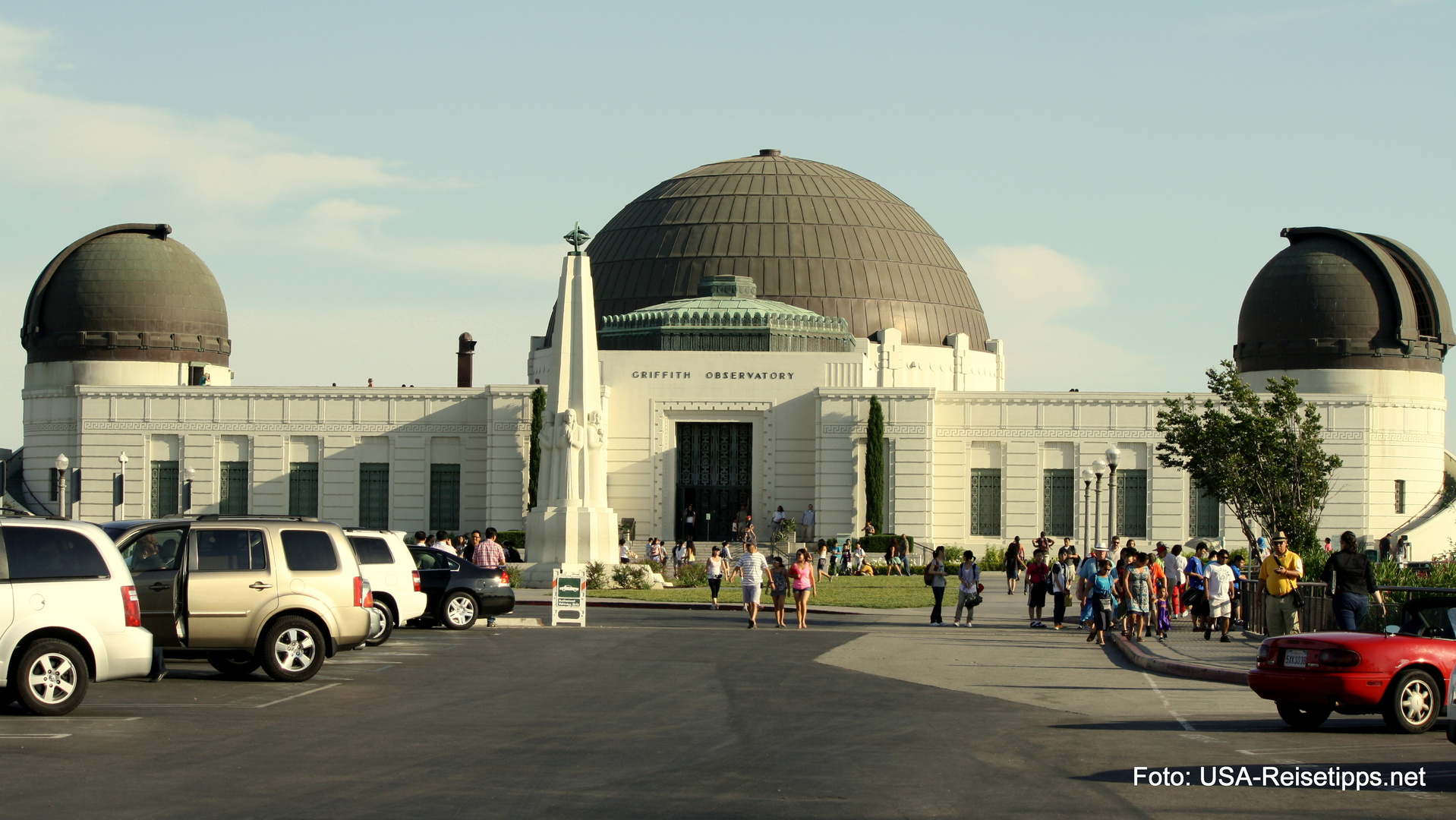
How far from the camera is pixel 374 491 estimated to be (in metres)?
59.6

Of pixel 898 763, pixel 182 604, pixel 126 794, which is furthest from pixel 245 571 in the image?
Answer: pixel 898 763

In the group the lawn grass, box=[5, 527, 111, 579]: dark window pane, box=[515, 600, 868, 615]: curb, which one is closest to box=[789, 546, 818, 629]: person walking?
box=[515, 600, 868, 615]: curb

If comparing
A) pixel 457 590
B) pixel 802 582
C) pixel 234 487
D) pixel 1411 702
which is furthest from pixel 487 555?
pixel 234 487

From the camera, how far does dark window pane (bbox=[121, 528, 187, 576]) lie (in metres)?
18.9

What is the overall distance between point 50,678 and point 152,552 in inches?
152

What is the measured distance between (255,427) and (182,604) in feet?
139

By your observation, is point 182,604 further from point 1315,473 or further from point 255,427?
point 255,427

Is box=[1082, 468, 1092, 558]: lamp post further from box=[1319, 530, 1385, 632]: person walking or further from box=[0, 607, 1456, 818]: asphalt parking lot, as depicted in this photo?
box=[0, 607, 1456, 818]: asphalt parking lot

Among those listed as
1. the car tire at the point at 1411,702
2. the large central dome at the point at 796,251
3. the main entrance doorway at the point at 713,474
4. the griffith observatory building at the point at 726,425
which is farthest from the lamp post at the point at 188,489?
the car tire at the point at 1411,702

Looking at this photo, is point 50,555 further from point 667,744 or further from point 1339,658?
point 1339,658

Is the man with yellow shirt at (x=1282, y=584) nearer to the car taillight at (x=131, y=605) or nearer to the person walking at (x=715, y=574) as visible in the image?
the person walking at (x=715, y=574)

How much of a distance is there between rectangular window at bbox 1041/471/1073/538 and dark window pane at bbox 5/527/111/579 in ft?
150

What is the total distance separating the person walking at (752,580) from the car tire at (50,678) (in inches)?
591

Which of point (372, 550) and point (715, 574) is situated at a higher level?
point (372, 550)
